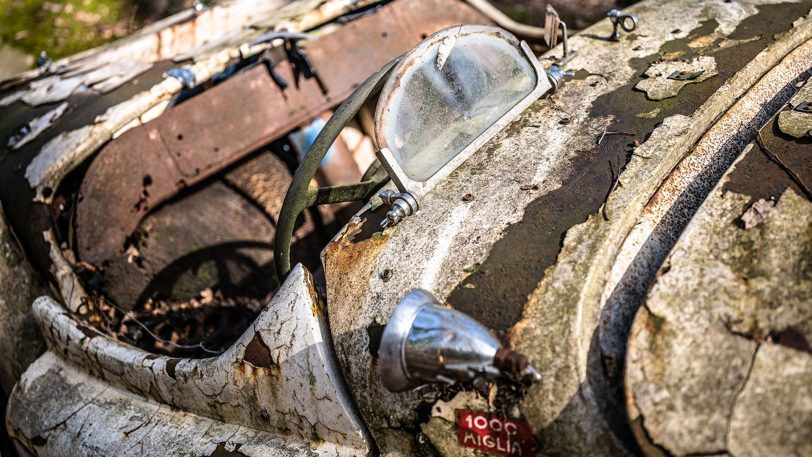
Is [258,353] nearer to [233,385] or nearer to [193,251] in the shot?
[233,385]

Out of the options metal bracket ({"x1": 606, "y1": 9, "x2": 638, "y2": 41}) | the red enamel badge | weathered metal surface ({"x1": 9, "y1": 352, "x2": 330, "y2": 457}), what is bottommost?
weathered metal surface ({"x1": 9, "y1": 352, "x2": 330, "y2": 457})

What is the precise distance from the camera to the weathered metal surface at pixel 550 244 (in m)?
1.53

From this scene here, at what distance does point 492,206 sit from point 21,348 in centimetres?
199

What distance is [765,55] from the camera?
228 centimetres

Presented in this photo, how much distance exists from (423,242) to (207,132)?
141cm

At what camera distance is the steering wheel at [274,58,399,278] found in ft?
6.79

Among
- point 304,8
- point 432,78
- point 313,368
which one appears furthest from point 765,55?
point 304,8

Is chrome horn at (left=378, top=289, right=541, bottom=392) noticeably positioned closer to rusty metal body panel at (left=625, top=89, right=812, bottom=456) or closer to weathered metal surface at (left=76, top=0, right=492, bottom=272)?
rusty metal body panel at (left=625, top=89, right=812, bottom=456)

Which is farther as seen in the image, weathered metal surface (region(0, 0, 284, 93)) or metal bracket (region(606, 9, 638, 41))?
weathered metal surface (region(0, 0, 284, 93))

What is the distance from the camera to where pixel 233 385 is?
198 cm

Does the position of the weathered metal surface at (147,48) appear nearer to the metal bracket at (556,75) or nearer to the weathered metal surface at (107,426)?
the weathered metal surface at (107,426)

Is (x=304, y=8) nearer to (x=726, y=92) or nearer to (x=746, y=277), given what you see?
(x=726, y=92)

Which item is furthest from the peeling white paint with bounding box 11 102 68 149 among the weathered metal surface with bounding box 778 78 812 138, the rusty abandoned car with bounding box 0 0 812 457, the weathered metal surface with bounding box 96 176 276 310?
the weathered metal surface with bounding box 778 78 812 138

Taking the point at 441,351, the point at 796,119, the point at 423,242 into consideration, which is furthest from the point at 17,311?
the point at 796,119
